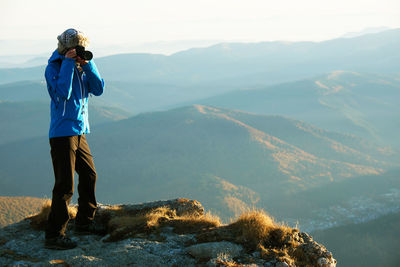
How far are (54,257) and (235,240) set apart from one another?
103 inches

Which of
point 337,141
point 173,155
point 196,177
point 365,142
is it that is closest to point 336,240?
point 196,177

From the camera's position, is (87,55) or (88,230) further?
(88,230)

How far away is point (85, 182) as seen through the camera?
6215 millimetres

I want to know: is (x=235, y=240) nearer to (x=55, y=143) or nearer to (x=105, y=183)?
(x=55, y=143)

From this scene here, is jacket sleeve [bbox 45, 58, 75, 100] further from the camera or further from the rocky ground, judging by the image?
the rocky ground

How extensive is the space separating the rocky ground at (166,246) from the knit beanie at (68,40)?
2.95 meters

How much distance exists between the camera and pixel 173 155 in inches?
5906

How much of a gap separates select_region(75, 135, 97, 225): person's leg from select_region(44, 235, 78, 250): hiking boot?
0.63m

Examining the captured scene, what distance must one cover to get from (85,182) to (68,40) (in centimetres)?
229

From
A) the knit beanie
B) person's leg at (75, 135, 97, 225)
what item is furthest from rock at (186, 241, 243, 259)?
the knit beanie

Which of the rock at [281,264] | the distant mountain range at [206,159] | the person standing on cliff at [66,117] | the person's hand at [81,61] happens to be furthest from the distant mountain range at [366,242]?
the person's hand at [81,61]

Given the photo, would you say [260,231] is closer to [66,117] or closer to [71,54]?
[66,117]

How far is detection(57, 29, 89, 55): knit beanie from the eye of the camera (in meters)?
5.46

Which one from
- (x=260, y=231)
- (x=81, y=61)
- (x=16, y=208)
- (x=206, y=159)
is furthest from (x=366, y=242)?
(x=81, y=61)
